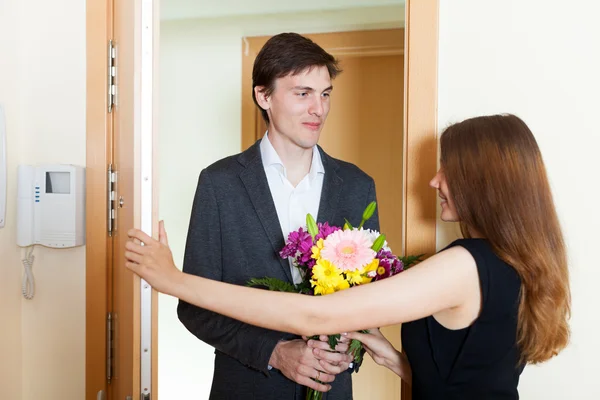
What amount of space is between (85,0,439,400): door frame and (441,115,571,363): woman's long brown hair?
0.34 meters

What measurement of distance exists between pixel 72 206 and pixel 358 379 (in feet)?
6.49

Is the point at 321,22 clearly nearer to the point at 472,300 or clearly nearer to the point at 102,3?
→ the point at 102,3

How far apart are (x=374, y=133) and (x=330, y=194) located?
1.62m

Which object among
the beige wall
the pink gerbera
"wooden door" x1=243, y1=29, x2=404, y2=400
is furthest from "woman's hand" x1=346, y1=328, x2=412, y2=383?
"wooden door" x1=243, y1=29, x2=404, y2=400

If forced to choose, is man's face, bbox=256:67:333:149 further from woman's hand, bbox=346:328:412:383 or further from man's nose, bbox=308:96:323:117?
woman's hand, bbox=346:328:412:383

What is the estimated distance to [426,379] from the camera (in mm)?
1027

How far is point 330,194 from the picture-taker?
1.39m

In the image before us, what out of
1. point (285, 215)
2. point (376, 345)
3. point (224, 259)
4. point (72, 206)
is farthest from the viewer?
point (72, 206)

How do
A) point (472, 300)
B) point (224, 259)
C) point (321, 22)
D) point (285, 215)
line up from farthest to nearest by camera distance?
1. point (321, 22)
2. point (285, 215)
3. point (224, 259)
4. point (472, 300)

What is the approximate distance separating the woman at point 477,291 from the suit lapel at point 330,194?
414 mm

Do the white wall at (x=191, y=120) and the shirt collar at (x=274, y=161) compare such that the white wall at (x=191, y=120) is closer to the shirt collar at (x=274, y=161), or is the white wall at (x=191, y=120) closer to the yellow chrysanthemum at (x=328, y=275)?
the shirt collar at (x=274, y=161)

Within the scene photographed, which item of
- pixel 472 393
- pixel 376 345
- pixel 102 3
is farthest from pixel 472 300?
pixel 102 3

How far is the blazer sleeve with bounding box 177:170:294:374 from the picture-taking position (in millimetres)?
1219

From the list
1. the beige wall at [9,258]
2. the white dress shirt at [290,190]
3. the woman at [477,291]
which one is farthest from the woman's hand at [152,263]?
the beige wall at [9,258]
